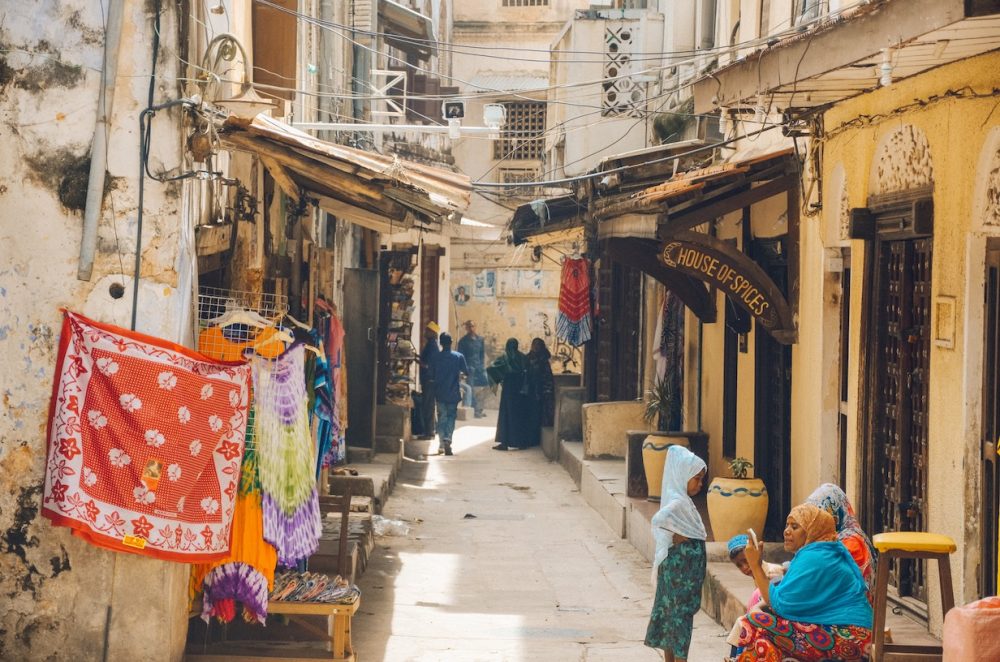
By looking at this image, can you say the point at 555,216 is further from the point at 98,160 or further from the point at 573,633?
the point at 98,160

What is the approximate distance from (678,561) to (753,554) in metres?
1.22

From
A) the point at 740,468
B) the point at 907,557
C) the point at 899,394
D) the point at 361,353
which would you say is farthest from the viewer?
the point at 361,353

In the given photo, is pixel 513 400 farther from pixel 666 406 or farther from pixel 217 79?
pixel 217 79

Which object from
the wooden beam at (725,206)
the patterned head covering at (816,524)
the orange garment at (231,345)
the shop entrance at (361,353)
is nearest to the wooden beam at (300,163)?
the orange garment at (231,345)

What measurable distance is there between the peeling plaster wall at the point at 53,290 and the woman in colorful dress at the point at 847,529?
3493 millimetres

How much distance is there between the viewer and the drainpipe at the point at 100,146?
6.90m

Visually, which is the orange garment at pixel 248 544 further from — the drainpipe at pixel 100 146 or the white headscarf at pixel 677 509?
the white headscarf at pixel 677 509

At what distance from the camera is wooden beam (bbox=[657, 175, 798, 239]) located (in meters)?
10.2

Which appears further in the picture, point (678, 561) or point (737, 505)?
point (737, 505)

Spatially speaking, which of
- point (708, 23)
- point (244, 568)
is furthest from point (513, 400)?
point (244, 568)

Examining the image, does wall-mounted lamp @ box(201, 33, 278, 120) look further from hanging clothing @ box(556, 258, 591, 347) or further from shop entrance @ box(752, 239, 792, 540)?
hanging clothing @ box(556, 258, 591, 347)

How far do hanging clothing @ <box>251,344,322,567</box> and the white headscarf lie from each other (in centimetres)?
210

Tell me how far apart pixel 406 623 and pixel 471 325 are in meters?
17.8

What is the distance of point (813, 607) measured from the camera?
6133 millimetres
